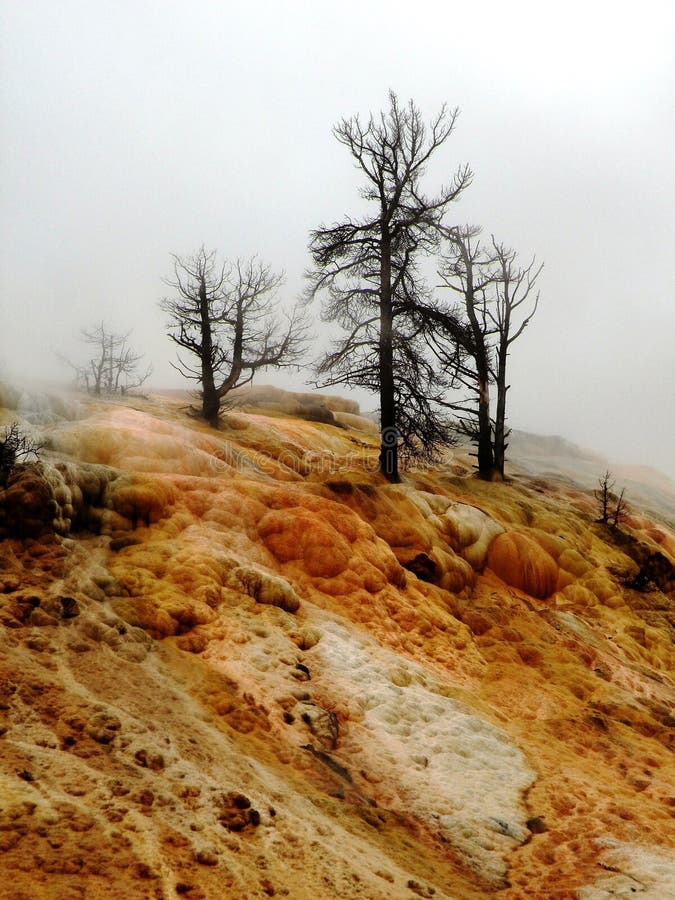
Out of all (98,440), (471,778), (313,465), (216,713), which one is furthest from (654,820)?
(313,465)

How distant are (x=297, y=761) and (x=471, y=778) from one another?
1.81m

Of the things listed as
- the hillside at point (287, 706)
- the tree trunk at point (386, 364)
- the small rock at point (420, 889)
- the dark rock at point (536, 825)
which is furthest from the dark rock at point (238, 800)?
the tree trunk at point (386, 364)

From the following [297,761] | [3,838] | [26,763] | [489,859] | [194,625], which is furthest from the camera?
[194,625]

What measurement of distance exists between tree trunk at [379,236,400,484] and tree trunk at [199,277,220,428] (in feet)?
28.6

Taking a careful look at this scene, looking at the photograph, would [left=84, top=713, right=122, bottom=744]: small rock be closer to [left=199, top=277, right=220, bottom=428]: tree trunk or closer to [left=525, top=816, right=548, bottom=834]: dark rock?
[left=525, top=816, right=548, bottom=834]: dark rock

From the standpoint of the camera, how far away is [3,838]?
278cm

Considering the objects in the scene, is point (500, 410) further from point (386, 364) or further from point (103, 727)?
point (103, 727)

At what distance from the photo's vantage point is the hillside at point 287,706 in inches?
132

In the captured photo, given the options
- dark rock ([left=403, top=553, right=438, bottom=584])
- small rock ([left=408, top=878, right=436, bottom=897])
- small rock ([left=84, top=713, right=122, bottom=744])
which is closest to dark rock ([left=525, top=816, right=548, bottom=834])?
small rock ([left=408, top=878, right=436, bottom=897])

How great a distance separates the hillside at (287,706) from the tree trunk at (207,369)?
1076 cm

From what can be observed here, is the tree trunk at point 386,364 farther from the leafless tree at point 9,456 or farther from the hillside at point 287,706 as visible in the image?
the leafless tree at point 9,456

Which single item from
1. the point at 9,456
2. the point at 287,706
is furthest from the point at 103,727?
the point at 9,456

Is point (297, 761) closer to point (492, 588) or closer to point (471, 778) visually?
point (471, 778)

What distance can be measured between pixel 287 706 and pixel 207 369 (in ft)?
62.0
